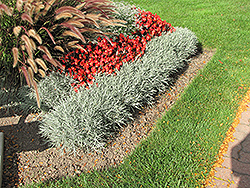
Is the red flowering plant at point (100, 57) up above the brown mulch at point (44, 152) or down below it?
above

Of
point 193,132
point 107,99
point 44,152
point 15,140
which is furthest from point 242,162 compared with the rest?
point 15,140

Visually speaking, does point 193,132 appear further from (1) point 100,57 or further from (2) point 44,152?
(2) point 44,152

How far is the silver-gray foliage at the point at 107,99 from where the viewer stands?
2.83m

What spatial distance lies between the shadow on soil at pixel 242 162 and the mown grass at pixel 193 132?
9.1 inches

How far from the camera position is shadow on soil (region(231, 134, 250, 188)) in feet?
8.33

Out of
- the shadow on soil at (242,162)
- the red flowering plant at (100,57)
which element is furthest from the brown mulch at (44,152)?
the shadow on soil at (242,162)

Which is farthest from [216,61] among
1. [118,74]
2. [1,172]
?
[1,172]

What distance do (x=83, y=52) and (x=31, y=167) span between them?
179cm

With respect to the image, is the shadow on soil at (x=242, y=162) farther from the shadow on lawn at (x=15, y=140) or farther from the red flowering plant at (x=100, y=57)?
the shadow on lawn at (x=15, y=140)

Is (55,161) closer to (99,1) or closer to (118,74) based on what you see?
(118,74)

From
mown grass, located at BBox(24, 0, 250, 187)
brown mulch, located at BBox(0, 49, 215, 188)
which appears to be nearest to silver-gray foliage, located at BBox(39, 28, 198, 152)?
brown mulch, located at BBox(0, 49, 215, 188)

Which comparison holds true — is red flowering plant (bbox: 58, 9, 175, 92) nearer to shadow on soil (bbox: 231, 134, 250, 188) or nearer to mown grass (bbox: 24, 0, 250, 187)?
mown grass (bbox: 24, 0, 250, 187)

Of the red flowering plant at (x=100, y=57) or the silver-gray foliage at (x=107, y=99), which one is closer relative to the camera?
the silver-gray foliage at (x=107, y=99)

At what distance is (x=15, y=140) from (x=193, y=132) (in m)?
2.31
